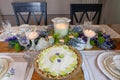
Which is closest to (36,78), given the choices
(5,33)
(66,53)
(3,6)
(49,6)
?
(66,53)

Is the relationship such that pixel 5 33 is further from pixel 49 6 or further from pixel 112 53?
pixel 49 6

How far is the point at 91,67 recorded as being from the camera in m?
0.91

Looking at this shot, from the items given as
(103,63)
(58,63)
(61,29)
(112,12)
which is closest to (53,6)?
(112,12)

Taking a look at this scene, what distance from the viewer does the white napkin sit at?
0.81 metres

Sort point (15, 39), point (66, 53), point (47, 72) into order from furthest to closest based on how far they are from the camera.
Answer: point (15, 39) < point (66, 53) < point (47, 72)

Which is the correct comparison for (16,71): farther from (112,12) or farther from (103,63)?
(112,12)

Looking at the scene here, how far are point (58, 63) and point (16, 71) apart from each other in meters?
0.29

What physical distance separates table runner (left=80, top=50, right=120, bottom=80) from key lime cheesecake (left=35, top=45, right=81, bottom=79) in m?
0.15

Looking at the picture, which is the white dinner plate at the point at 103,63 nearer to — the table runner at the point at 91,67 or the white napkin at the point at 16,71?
the table runner at the point at 91,67

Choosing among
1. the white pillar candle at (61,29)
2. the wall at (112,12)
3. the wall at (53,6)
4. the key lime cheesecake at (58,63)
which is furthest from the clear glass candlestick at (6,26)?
the wall at (53,6)

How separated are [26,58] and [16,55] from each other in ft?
0.36

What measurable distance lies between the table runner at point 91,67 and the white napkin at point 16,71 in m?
0.38

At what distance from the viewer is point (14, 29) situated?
57.9 inches

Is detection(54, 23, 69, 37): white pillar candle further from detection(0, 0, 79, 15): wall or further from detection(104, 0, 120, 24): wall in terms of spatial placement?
detection(0, 0, 79, 15): wall
